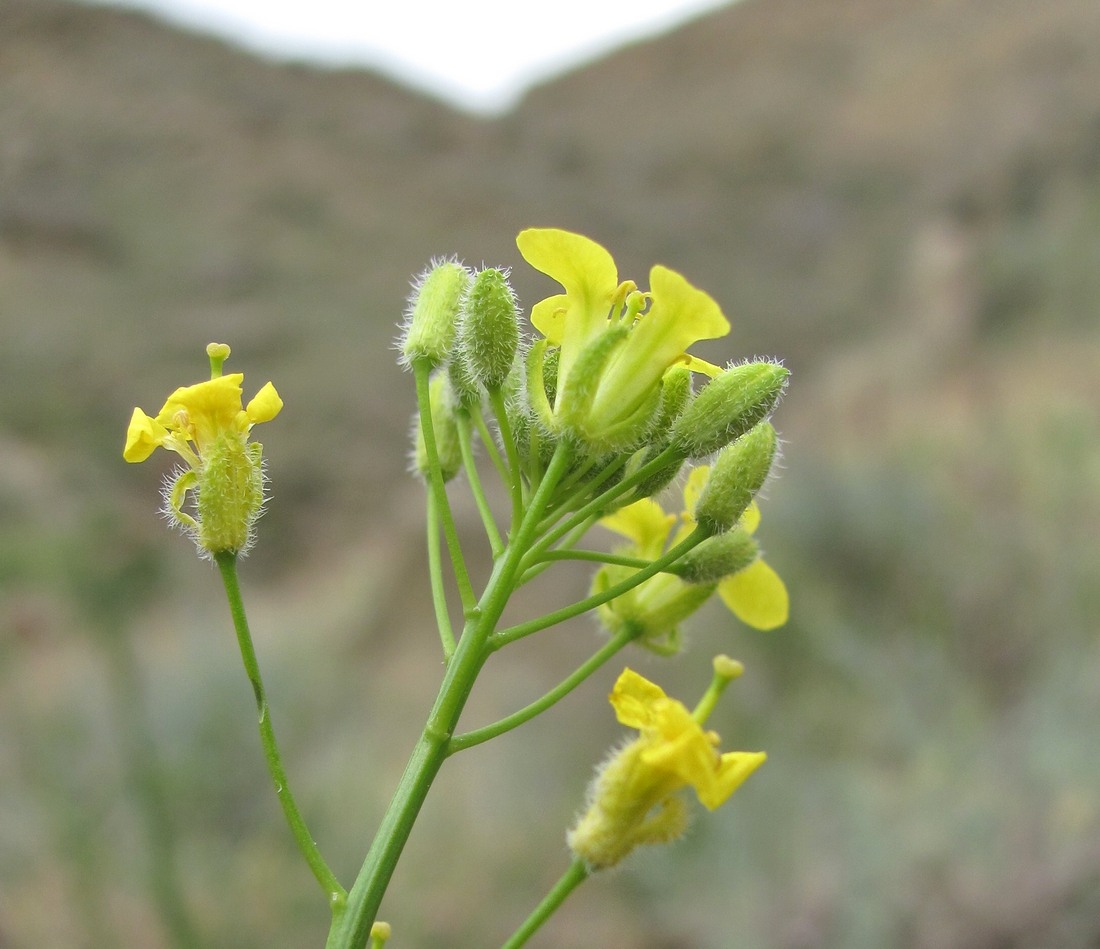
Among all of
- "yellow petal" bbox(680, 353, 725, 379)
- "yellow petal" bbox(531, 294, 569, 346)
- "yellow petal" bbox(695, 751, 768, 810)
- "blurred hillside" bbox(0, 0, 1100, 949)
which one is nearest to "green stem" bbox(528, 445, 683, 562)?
"yellow petal" bbox(680, 353, 725, 379)

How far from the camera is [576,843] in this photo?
1.30m

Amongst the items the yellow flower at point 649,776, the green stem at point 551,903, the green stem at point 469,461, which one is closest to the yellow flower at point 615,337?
the green stem at point 469,461

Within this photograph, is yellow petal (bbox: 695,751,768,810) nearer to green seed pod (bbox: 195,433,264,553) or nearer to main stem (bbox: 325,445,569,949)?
main stem (bbox: 325,445,569,949)

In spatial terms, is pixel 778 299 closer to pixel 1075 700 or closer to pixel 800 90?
pixel 800 90

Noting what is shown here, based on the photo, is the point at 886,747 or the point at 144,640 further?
the point at 144,640

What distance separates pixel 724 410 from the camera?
1.20 m

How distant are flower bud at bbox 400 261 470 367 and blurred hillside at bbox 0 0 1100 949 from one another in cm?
163

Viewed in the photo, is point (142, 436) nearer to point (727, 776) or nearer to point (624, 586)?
point (624, 586)

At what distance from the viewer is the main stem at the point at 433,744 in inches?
43.7

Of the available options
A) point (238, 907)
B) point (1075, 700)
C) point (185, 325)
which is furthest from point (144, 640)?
point (1075, 700)

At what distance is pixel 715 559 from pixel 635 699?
233mm

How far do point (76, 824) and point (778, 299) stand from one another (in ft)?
53.2

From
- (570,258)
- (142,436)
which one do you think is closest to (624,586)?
(570,258)

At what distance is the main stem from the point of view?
1.11 m
